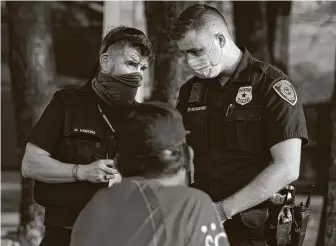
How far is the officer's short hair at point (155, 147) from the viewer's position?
3.39 feet

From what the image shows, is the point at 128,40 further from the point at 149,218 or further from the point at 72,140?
the point at 149,218

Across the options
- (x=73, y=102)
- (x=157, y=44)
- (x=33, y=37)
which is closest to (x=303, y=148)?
(x=157, y=44)

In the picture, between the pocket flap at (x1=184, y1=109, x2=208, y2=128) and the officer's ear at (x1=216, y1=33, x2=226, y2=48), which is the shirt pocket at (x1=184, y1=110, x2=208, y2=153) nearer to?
the pocket flap at (x1=184, y1=109, x2=208, y2=128)

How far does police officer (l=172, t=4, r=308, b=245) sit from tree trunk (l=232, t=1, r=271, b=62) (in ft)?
0.61

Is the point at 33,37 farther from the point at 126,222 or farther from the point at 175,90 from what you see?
the point at 126,222

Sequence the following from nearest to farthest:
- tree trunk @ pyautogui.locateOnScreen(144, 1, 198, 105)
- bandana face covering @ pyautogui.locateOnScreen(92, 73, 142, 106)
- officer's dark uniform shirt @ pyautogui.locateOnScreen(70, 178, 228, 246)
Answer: officer's dark uniform shirt @ pyautogui.locateOnScreen(70, 178, 228, 246) < bandana face covering @ pyautogui.locateOnScreen(92, 73, 142, 106) < tree trunk @ pyautogui.locateOnScreen(144, 1, 198, 105)

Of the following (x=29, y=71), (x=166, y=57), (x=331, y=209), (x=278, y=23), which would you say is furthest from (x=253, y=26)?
(x=29, y=71)

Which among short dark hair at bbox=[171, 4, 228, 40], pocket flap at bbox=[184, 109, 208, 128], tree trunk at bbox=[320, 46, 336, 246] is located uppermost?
short dark hair at bbox=[171, 4, 228, 40]

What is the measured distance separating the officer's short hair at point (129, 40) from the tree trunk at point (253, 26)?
0.27 meters

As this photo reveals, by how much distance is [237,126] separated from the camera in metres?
1.37

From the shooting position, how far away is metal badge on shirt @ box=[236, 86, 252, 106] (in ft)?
4.48

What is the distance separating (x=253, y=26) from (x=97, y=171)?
622mm

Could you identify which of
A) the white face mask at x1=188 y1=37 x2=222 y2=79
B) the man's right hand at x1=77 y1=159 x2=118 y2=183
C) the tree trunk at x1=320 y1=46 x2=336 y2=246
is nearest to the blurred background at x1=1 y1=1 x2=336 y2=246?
the tree trunk at x1=320 y1=46 x2=336 y2=246

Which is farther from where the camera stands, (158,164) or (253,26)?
(253,26)
